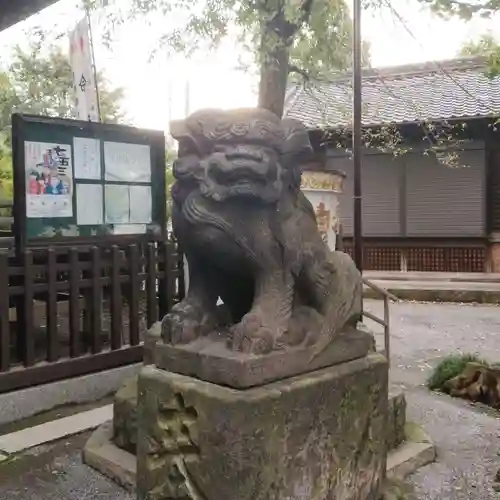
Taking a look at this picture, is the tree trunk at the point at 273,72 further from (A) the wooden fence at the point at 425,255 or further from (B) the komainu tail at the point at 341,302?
(A) the wooden fence at the point at 425,255

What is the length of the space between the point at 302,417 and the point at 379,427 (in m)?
0.61

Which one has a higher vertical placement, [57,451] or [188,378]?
[188,378]

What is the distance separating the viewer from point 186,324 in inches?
102

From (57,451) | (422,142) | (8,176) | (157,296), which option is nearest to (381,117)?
(422,142)

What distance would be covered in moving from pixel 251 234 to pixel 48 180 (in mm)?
2938

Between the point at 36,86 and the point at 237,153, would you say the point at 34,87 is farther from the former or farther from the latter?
the point at 237,153

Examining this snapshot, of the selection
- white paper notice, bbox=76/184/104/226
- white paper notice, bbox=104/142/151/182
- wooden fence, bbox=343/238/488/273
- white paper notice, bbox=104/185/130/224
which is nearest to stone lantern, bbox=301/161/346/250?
white paper notice, bbox=104/142/151/182

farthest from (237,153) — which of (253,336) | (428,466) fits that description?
(428,466)

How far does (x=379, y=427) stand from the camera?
9.50ft

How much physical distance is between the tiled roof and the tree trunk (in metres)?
6.01

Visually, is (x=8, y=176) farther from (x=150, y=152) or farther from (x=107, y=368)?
(x=107, y=368)

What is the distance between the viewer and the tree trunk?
5630 mm

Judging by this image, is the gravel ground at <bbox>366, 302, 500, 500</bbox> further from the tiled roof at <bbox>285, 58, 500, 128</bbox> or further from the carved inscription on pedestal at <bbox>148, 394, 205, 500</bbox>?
the tiled roof at <bbox>285, 58, 500, 128</bbox>

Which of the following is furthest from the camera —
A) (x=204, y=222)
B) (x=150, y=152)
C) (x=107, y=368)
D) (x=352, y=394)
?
(x=150, y=152)
